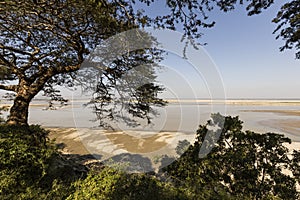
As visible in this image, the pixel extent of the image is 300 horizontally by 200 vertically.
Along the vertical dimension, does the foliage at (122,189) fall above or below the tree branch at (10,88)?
below

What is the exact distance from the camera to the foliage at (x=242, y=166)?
2.52 meters

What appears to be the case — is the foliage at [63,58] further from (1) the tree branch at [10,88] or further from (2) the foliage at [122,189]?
(2) the foliage at [122,189]

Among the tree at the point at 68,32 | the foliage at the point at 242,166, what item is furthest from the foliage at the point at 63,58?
the foliage at the point at 242,166

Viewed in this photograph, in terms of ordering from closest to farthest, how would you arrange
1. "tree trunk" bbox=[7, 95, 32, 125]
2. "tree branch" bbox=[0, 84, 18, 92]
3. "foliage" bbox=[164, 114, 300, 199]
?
"foliage" bbox=[164, 114, 300, 199]
"tree trunk" bbox=[7, 95, 32, 125]
"tree branch" bbox=[0, 84, 18, 92]

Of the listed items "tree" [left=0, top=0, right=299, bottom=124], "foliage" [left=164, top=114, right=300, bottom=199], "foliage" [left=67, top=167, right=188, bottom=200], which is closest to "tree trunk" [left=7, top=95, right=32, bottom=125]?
"tree" [left=0, top=0, right=299, bottom=124]

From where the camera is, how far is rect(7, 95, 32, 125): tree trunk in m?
4.73

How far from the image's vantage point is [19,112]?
4.82 m

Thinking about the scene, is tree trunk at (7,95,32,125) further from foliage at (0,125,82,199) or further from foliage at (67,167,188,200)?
foliage at (67,167,188,200)

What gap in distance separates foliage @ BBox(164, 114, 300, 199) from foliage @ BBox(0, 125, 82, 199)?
2.44 meters

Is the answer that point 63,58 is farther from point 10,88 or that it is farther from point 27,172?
point 27,172

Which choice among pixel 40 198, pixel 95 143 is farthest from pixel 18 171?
pixel 95 143

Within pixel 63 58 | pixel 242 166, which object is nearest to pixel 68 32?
pixel 63 58

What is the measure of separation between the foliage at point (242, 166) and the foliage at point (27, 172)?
2443 mm

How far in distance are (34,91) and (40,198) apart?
12.2 ft
